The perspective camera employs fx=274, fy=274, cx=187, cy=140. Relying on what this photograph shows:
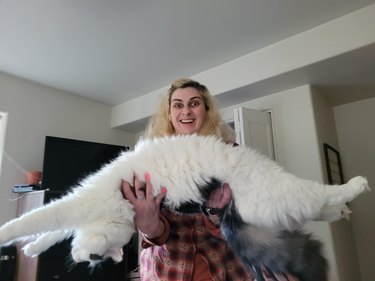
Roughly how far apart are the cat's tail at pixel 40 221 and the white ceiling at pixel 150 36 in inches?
65.5

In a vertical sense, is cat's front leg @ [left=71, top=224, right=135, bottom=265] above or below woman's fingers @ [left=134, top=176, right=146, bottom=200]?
below

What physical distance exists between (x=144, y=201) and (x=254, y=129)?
193 centimetres

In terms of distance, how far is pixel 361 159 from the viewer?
10.0 ft

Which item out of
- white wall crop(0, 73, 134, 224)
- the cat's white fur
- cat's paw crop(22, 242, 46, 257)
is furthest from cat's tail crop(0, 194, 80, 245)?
white wall crop(0, 73, 134, 224)

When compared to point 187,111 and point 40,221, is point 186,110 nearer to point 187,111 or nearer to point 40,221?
point 187,111

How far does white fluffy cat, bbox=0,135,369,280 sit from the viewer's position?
0.76 meters

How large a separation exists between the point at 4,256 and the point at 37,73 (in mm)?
1836

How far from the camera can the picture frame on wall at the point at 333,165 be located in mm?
2580

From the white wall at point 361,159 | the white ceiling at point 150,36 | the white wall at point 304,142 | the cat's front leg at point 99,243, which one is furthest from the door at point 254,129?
the cat's front leg at point 99,243

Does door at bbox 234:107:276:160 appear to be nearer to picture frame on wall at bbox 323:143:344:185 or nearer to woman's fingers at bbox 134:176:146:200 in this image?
picture frame on wall at bbox 323:143:344:185

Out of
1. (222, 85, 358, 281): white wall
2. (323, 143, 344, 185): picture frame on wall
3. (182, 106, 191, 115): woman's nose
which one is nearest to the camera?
(182, 106, 191, 115): woman's nose

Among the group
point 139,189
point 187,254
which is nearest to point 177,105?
point 139,189

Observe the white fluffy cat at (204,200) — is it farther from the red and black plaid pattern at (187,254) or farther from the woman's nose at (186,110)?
the woman's nose at (186,110)

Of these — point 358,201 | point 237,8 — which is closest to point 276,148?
point 358,201
